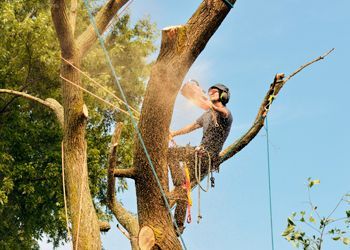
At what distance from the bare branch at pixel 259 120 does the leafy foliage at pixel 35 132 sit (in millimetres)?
5941

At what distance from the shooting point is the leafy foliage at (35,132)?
11.9 meters

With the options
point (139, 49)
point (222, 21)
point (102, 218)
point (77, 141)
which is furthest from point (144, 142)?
point (139, 49)

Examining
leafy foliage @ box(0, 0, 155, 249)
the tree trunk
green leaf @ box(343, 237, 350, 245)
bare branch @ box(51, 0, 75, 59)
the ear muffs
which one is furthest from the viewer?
leafy foliage @ box(0, 0, 155, 249)

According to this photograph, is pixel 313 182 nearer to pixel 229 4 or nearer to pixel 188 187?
pixel 188 187

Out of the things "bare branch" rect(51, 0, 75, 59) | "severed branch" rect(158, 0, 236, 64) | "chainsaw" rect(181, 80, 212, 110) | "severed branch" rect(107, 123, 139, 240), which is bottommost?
"severed branch" rect(107, 123, 139, 240)

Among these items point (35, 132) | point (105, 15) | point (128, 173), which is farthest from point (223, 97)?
point (35, 132)

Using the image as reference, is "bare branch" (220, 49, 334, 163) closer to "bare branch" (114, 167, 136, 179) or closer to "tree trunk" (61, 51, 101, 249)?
"bare branch" (114, 167, 136, 179)

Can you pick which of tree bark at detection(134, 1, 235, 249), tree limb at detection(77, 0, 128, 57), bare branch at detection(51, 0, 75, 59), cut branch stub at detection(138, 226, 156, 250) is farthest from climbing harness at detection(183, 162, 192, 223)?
tree limb at detection(77, 0, 128, 57)

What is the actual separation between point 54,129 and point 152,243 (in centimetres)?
860

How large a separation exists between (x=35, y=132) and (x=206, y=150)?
8.23 metres

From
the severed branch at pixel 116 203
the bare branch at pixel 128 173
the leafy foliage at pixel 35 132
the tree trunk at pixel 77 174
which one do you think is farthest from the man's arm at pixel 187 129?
the leafy foliage at pixel 35 132

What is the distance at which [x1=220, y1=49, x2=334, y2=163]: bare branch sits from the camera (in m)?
5.74

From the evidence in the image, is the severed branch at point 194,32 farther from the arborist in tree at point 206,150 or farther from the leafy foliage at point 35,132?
the leafy foliage at point 35,132

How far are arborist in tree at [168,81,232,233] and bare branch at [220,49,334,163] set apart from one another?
24.7 inches
